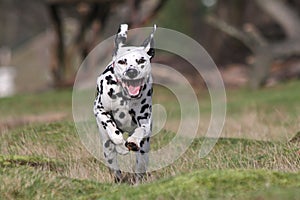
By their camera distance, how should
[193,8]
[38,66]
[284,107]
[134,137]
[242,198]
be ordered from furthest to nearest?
1. [38,66]
2. [193,8]
3. [284,107]
4. [134,137]
5. [242,198]

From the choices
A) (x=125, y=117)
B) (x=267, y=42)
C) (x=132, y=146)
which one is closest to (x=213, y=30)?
(x=267, y=42)

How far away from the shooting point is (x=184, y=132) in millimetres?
13312

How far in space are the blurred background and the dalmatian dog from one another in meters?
19.9

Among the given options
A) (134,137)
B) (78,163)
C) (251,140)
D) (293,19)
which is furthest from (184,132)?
(293,19)

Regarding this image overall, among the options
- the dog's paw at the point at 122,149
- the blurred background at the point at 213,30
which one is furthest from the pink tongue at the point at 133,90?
the blurred background at the point at 213,30

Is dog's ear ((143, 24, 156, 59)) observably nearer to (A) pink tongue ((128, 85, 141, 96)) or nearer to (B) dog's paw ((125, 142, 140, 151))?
(A) pink tongue ((128, 85, 141, 96))

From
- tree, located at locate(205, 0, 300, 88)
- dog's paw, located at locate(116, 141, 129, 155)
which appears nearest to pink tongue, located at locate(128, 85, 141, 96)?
dog's paw, located at locate(116, 141, 129, 155)

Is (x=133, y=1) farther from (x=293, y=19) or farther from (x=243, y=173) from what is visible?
(x=243, y=173)

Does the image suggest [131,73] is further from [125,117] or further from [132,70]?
[125,117]

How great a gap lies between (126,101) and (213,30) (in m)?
29.1

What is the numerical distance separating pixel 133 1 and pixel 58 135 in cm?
1974

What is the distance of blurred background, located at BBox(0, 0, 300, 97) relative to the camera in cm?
2947

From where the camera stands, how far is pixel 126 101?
8.70 meters

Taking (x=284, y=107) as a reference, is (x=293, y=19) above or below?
above
